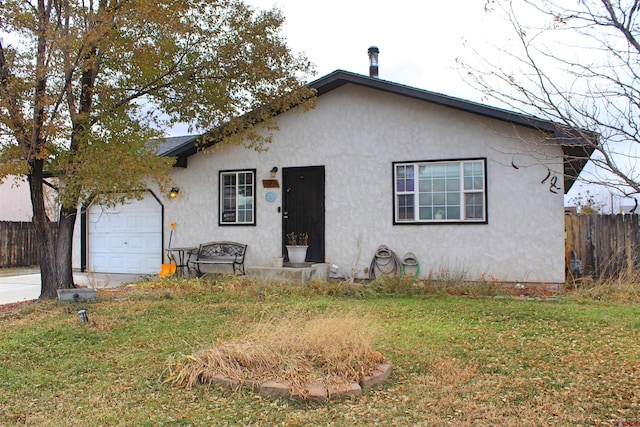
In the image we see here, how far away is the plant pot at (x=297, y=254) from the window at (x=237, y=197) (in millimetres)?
1466

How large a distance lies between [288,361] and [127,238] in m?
10.1

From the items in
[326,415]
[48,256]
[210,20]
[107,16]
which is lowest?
[326,415]

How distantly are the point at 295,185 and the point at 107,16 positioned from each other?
5043 millimetres

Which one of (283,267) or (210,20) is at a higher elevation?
(210,20)

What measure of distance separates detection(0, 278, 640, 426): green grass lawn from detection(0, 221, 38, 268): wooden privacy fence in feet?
34.2

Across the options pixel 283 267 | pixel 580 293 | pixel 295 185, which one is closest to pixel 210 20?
pixel 295 185

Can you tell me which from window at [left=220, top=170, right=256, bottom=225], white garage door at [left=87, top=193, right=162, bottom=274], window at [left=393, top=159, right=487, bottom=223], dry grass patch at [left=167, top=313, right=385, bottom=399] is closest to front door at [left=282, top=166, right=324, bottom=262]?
window at [left=220, top=170, right=256, bottom=225]

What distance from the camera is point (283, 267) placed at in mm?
10227

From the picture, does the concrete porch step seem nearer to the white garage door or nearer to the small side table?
the small side table

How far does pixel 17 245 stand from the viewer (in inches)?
660

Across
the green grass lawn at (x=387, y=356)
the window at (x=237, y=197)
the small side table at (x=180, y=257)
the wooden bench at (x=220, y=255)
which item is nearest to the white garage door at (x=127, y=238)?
the small side table at (x=180, y=257)

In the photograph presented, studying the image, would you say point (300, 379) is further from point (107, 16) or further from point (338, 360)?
point (107, 16)

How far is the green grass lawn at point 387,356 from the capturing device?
3.54 metres

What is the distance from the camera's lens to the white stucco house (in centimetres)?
938
